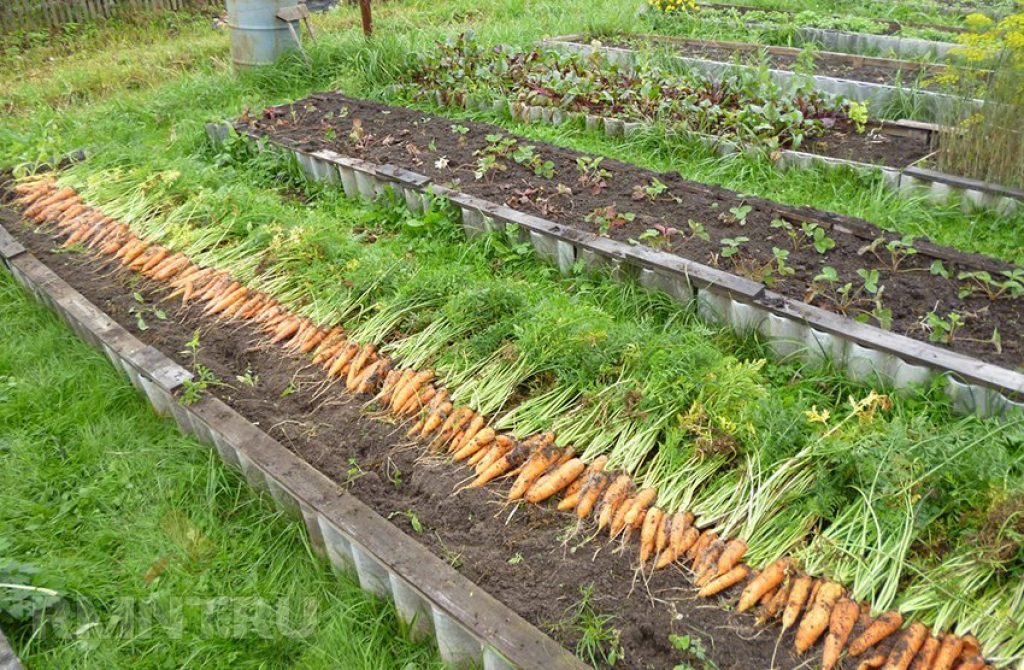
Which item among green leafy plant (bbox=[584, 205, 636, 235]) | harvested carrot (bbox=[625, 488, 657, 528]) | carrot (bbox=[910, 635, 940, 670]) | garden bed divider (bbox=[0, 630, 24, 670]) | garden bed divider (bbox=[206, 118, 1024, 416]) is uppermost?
green leafy plant (bbox=[584, 205, 636, 235])

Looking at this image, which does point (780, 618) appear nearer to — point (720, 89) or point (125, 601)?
point (125, 601)

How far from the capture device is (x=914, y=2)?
384 inches

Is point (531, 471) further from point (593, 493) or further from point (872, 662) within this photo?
point (872, 662)

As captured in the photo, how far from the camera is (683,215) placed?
4730mm

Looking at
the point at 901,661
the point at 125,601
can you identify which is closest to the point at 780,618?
the point at 901,661

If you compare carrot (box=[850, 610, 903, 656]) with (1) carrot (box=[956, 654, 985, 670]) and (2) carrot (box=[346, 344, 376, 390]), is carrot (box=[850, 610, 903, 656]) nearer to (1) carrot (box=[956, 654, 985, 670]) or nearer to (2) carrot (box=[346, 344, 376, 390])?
(1) carrot (box=[956, 654, 985, 670])

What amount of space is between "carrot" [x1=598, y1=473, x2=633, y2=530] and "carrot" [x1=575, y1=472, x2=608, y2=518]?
0.02 meters

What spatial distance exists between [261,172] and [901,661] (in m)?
5.36

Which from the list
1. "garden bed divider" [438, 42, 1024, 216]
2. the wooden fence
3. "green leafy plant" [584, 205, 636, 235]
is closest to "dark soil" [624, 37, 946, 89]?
"garden bed divider" [438, 42, 1024, 216]

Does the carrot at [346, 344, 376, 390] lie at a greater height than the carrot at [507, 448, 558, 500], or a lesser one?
greater

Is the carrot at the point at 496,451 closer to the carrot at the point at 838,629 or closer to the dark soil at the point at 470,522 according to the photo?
the dark soil at the point at 470,522

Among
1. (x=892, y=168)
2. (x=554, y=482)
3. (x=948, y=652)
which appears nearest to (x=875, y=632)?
(x=948, y=652)

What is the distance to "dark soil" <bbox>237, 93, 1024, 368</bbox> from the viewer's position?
3.74 meters

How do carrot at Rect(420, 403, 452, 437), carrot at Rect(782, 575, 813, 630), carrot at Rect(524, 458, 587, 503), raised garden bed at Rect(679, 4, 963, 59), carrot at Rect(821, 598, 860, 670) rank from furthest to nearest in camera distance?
raised garden bed at Rect(679, 4, 963, 59) < carrot at Rect(420, 403, 452, 437) < carrot at Rect(524, 458, 587, 503) < carrot at Rect(782, 575, 813, 630) < carrot at Rect(821, 598, 860, 670)
